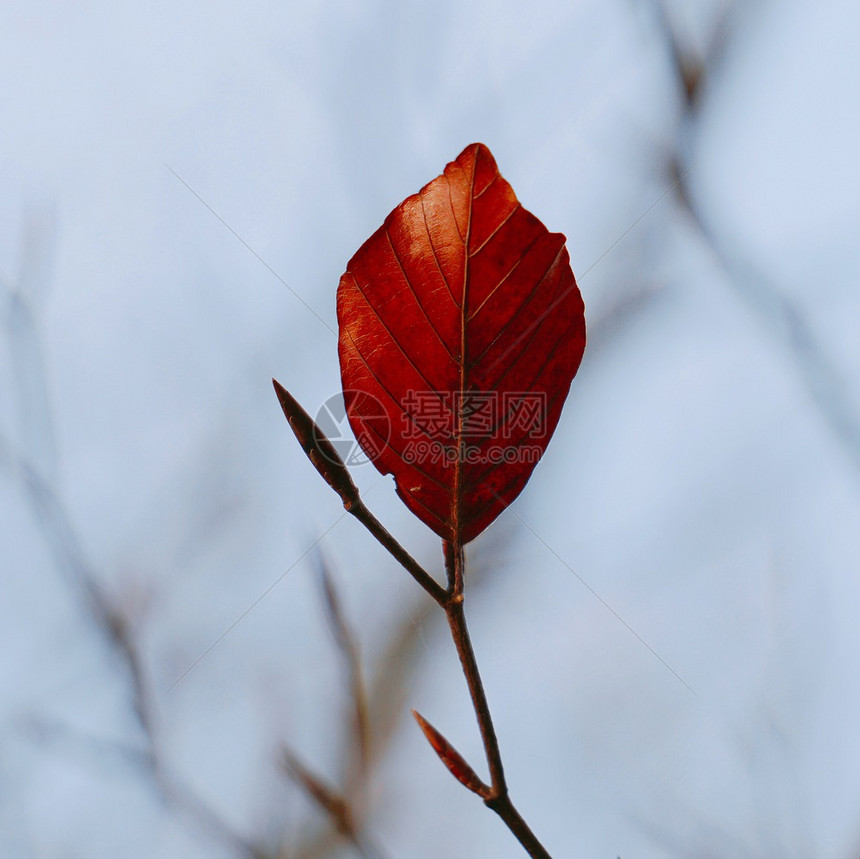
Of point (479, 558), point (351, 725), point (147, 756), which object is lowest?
point (147, 756)

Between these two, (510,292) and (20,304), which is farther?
(20,304)

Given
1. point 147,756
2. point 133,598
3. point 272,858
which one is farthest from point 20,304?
point 272,858

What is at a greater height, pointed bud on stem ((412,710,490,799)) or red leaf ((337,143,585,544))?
red leaf ((337,143,585,544))

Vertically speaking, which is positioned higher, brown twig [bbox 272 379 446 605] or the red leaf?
the red leaf

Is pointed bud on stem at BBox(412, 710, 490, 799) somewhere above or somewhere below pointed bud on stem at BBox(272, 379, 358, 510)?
below

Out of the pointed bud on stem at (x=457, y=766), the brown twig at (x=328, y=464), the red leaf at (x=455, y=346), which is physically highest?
the red leaf at (x=455, y=346)

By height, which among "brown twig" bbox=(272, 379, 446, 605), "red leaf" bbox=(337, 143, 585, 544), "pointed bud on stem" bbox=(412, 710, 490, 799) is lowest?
"pointed bud on stem" bbox=(412, 710, 490, 799)

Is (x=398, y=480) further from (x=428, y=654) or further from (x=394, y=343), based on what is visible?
(x=428, y=654)

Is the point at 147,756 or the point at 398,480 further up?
the point at 398,480
